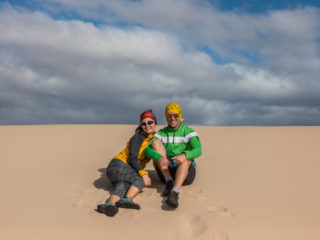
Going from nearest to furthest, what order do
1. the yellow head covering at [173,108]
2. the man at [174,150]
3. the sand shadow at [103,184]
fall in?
the man at [174,150] < the yellow head covering at [173,108] < the sand shadow at [103,184]

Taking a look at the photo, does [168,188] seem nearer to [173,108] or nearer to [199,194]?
[199,194]

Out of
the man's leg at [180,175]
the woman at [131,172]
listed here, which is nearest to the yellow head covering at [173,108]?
the woman at [131,172]

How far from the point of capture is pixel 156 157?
3951mm

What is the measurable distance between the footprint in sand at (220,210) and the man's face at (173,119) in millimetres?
1307

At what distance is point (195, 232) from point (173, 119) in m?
1.70

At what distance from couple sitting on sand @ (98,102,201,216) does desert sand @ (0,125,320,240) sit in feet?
0.89

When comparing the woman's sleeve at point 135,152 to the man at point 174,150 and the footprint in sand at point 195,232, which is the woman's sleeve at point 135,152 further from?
the footprint in sand at point 195,232

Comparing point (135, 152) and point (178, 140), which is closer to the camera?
point (135, 152)

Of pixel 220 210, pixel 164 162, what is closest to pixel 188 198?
pixel 220 210

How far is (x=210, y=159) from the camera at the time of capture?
659 centimetres

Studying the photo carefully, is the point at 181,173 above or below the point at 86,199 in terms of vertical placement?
above

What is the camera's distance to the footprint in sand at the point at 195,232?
3008mm

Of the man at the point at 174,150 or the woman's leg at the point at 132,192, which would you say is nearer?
the woman's leg at the point at 132,192

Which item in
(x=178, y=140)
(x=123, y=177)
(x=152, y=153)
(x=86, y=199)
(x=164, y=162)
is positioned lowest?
(x=86, y=199)
